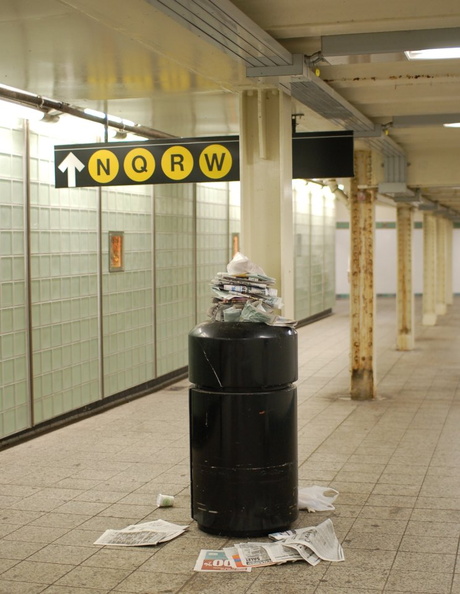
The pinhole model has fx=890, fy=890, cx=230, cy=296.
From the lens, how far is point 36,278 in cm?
877

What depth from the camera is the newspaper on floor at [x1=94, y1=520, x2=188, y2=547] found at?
5.41 m

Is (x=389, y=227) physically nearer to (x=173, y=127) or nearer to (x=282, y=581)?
(x=173, y=127)

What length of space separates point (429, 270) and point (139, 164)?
14546mm

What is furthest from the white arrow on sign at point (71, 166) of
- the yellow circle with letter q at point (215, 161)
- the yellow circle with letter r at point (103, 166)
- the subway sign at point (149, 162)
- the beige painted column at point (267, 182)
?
the beige painted column at point (267, 182)

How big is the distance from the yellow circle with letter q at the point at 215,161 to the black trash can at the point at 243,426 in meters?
1.85

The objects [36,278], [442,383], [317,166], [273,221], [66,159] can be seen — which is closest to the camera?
[273,221]

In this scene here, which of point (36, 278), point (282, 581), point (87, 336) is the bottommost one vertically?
point (282, 581)

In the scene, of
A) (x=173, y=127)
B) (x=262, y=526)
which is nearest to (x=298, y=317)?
(x=173, y=127)

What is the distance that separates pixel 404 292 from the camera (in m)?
15.7

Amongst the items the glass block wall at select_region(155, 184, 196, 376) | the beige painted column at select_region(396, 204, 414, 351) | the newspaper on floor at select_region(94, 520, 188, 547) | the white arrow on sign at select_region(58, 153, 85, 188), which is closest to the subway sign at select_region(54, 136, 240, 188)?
the white arrow on sign at select_region(58, 153, 85, 188)

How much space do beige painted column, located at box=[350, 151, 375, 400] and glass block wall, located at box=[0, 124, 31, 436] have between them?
165 inches

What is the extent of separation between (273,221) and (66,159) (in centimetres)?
227

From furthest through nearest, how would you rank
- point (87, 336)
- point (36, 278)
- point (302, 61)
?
point (87, 336)
point (36, 278)
point (302, 61)

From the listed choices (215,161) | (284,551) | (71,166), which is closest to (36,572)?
(284,551)
